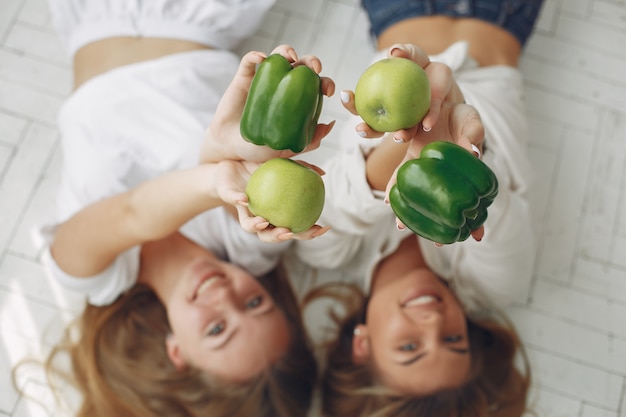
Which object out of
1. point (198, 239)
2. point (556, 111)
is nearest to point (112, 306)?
point (198, 239)

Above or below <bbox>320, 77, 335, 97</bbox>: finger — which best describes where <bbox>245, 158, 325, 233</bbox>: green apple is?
below

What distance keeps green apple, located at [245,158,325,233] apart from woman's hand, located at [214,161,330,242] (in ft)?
0.05

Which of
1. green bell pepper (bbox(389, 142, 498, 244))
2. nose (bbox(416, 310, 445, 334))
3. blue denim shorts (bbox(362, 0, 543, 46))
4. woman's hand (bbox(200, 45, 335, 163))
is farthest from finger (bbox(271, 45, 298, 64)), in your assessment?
blue denim shorts (bbox(362, 0, 543, 46))

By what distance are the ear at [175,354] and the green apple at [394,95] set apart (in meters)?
0.75

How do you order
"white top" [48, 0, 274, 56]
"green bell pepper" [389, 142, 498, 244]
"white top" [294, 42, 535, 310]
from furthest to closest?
"white top" [48, 0, 274, 56] → "white top" [294, 42, 535, 310] → "green bell pepper" [389, 142, 498, 244]

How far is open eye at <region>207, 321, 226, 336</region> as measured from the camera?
1311mm

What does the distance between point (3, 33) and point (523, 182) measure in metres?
1.42

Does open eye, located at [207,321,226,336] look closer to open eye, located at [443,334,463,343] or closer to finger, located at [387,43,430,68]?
open eye, located at [443,334,463,343]

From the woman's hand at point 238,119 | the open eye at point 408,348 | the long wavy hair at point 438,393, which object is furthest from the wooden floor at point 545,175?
the woman's hand at point 238,119

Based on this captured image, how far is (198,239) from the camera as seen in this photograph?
152 centimetres

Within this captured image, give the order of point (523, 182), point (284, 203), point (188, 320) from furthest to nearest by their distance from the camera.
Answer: point (523, 182), point (188, 320), point (284, 203)

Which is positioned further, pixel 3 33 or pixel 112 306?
pixel 3 33

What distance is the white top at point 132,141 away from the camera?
4.75 feet

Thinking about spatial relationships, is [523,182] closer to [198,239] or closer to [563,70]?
[563,70]
